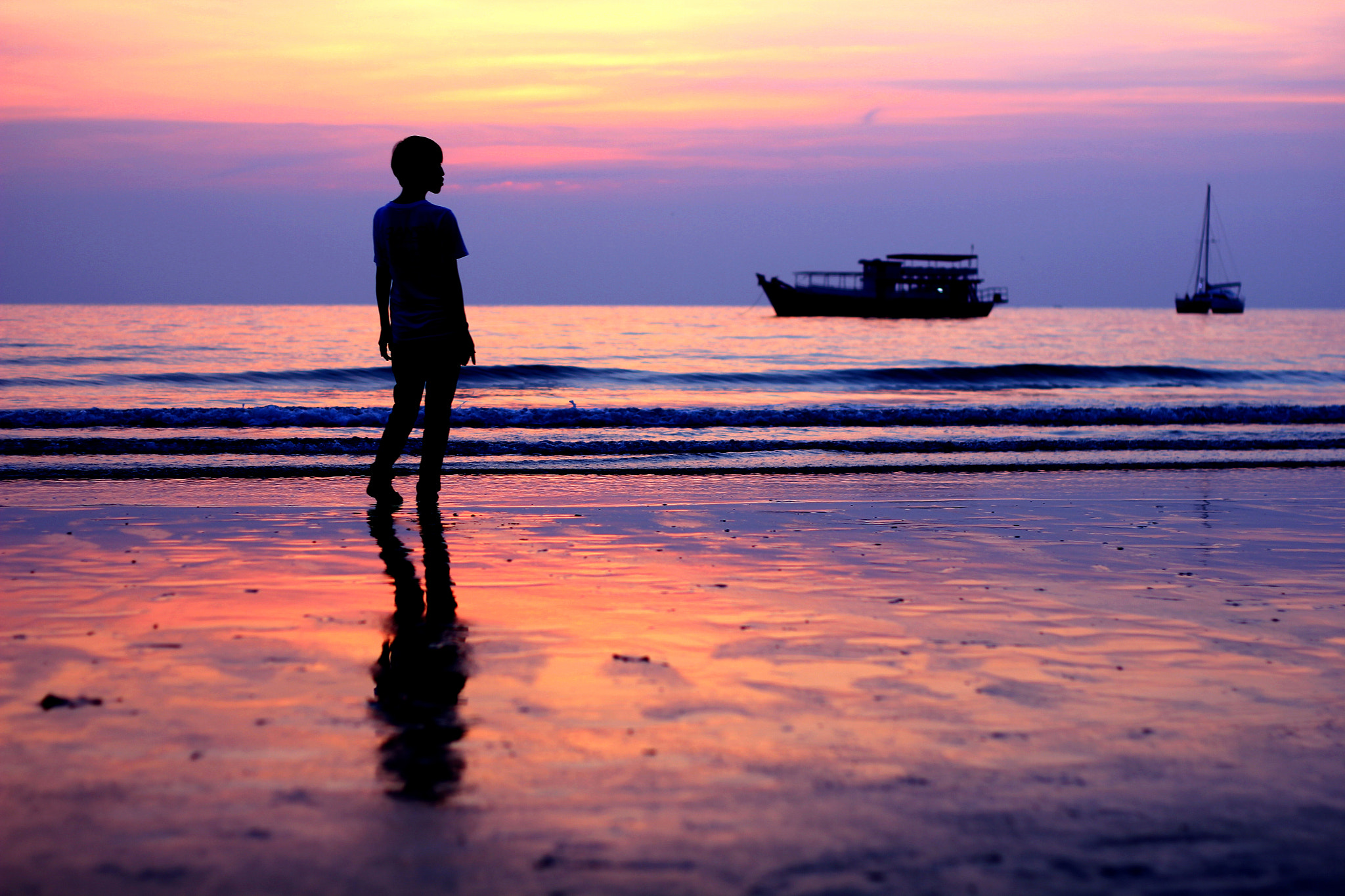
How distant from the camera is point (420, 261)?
21.1 feet

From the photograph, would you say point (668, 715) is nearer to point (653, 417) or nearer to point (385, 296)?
point (385, 296)

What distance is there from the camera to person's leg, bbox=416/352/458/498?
21.5 ft

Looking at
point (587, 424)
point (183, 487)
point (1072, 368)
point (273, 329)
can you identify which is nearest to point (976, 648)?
point (183, 487)

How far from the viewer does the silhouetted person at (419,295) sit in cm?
635

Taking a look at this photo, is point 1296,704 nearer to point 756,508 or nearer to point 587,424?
point 756,508

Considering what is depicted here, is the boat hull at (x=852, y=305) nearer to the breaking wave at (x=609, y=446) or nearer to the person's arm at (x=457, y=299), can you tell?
the breaking wave at (x=609, y=446)

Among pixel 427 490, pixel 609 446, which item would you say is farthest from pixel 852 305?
pixel 427 490

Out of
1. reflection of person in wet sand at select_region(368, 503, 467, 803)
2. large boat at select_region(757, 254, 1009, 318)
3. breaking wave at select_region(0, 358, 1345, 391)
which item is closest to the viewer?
reflection of person in wet sand at select_region(368, 503, 467, 803)

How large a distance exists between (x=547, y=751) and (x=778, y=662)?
0.98 meters

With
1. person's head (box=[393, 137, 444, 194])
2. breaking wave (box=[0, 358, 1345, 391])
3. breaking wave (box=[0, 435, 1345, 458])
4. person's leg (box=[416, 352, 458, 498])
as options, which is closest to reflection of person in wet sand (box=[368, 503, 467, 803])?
person's leg (box=[416, 352, 458, 498])

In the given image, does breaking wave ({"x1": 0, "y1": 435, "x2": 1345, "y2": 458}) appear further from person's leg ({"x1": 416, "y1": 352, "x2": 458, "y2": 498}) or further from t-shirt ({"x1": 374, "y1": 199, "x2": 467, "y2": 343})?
t-shirt ({"x1": 374, "y1": 199, "x2": 467, "y2": 343})

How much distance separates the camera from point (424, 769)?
2.34 meters

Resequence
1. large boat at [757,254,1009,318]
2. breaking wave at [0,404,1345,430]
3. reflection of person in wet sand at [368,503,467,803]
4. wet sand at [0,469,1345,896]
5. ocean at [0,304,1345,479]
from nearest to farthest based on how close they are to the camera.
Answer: wet sand at [0,469,1345,896], reflection of person in wet sand at [368,503,467,803], ocean at [0,304,1345,479], breaking wave at [0,404,1345,430], large boat at [757,254,1009,318]

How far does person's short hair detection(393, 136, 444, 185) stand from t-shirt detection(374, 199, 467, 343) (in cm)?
18
